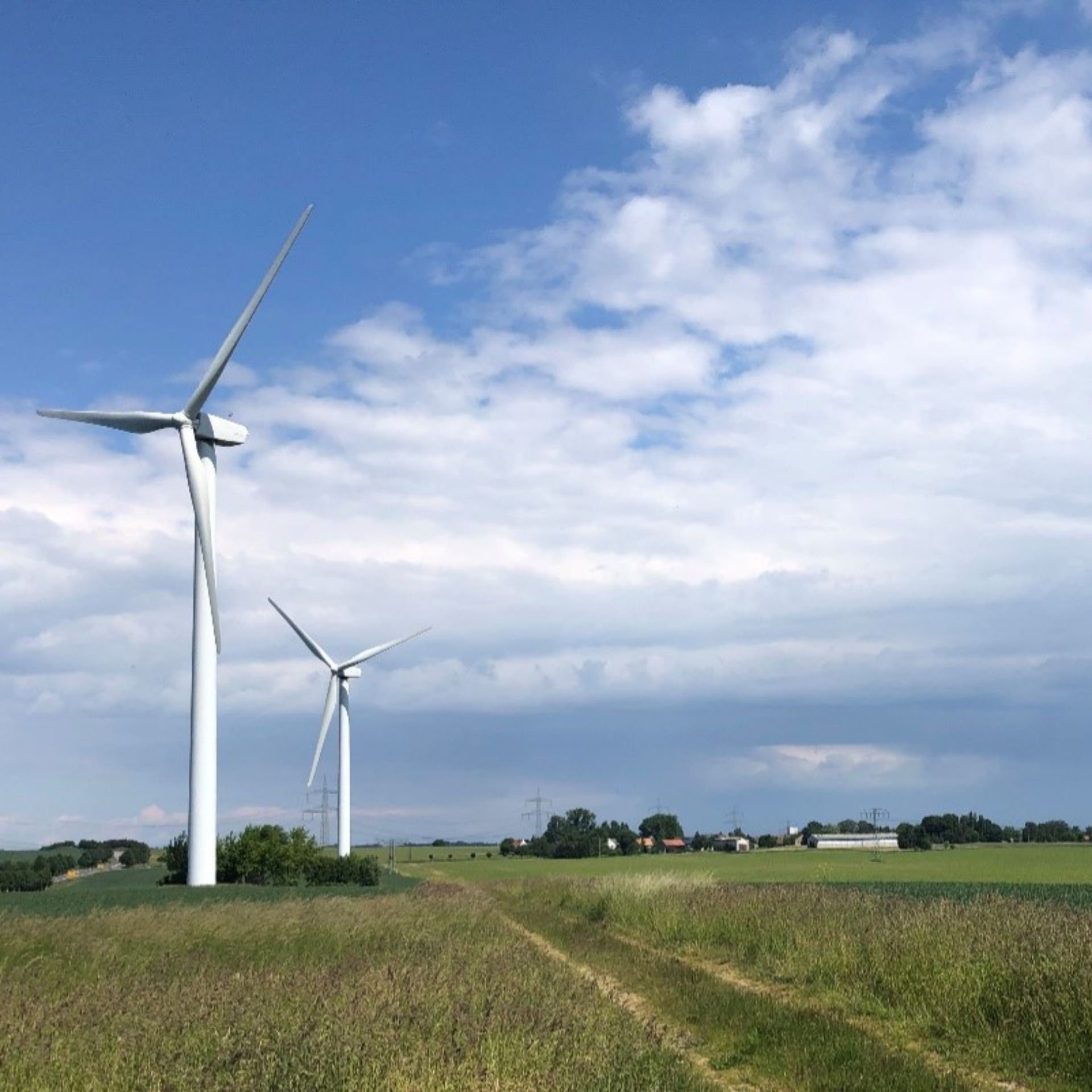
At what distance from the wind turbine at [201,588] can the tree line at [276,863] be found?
22418mm

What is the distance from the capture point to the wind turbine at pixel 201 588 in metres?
38.7

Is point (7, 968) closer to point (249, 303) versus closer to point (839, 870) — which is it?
point (249, 303)

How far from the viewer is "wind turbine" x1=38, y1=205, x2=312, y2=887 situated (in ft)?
127

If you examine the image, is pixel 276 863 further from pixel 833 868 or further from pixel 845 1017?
pixel 845 1017

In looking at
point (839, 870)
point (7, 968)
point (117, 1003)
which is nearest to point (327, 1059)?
point (117, 1003)

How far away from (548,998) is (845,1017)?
264 inches

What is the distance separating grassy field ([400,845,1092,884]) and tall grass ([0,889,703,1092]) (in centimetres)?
2975

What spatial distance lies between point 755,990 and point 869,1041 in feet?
20.1

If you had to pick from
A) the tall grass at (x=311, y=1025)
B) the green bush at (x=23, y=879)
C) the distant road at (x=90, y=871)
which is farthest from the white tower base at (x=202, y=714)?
the distant road at (x=90, y=871)

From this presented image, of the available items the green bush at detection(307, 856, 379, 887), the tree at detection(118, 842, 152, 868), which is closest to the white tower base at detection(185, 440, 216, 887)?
the green bush at detection(307, 856, 379, 887)

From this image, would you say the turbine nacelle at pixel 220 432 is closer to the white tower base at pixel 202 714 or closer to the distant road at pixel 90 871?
the white tower base at pixel 202 714

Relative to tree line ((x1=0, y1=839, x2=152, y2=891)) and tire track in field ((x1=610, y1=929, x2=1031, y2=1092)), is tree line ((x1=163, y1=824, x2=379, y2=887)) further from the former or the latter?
tire track in field ((x1=610, y1=929, x2=1031, y2=1092))

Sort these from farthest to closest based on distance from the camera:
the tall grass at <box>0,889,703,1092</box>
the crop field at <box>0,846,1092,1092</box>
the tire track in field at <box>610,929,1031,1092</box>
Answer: the tire track in field at <box>610,929,1031,1092</box> < the crop field at <box>0,846,1092,1092</box> < the tall grass at <box>0,889,703,1092</box>

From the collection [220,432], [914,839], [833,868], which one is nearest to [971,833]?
[914,839]
